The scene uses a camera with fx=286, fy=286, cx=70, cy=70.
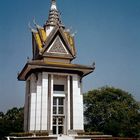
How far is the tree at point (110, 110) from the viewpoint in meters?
47.7

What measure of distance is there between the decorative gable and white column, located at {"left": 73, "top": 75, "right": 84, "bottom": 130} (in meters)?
3.78

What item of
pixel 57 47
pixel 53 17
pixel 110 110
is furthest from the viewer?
pixel 110 110

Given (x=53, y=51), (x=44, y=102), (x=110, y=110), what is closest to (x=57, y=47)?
(x=53, y=51)

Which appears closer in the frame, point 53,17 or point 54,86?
point 54,86

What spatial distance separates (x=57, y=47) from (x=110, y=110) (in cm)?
2057

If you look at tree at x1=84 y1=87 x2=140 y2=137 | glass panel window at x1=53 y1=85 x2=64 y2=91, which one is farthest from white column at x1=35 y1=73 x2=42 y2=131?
tree at x1=84 y1=87 x2=140 y2=137

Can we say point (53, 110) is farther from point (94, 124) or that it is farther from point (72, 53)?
point (94, 124)

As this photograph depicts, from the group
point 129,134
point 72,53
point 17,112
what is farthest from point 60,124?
point 17,112

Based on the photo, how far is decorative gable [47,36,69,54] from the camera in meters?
36.1

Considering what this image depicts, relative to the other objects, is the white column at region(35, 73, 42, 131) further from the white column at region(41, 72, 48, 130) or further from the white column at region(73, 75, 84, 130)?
the white column at region(73, 75, 84, 130)

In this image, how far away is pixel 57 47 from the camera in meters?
36.3

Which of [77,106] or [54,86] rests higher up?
[54,86]

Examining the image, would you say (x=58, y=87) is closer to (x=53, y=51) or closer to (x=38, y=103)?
(x=38, y=103)

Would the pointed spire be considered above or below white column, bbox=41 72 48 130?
above
